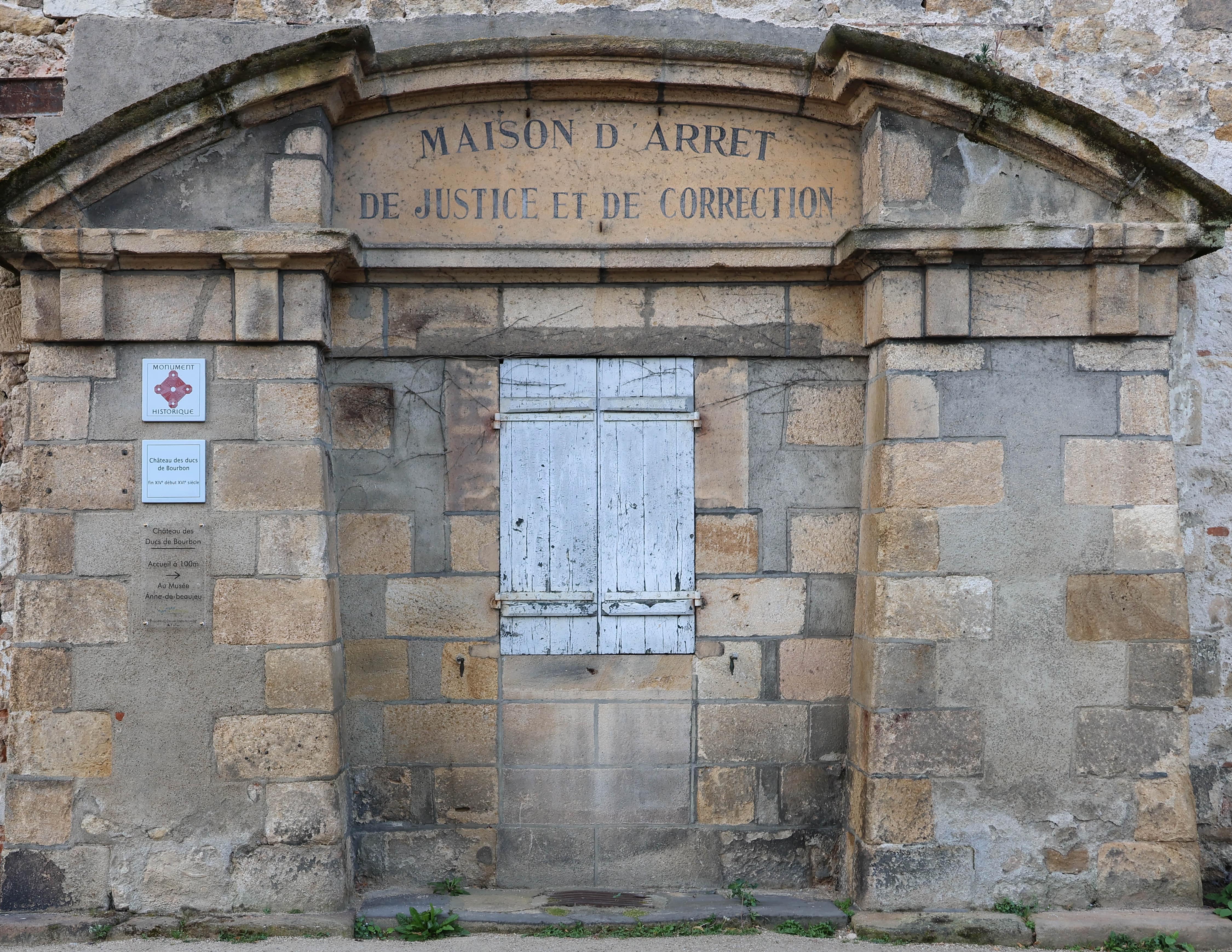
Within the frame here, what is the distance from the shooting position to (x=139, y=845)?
11.4 feet

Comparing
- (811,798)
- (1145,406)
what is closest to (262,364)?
(811,798)

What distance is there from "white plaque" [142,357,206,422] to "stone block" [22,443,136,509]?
17 centimetres

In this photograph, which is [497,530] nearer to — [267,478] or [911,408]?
[267,478]

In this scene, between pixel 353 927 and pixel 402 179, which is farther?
pixel 402 179

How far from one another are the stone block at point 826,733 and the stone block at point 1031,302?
159cm

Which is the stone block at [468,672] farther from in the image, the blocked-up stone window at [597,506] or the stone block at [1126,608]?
the stone block at [1126,608]

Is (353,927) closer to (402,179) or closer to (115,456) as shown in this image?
(115,456)

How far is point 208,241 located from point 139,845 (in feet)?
7.36

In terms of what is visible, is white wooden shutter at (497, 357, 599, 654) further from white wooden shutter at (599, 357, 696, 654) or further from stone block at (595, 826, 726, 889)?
stone block at (595, 826, 726, 889)

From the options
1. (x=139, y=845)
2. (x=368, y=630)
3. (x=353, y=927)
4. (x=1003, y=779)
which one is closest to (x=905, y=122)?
(x=1003, y=779)

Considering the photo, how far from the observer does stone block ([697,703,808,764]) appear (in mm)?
3812

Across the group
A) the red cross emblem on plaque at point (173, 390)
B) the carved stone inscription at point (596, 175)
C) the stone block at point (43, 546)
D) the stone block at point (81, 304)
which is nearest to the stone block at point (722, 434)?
the carved stone inscription at point (596, 175)

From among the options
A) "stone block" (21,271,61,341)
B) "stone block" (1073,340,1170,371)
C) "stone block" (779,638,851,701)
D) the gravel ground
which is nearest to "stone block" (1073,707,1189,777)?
the gravel ground

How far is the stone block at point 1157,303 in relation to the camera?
3.60 metres
